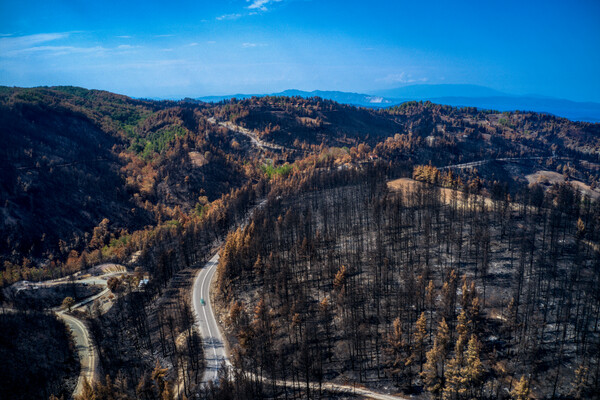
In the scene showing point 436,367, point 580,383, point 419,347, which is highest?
point 419,347

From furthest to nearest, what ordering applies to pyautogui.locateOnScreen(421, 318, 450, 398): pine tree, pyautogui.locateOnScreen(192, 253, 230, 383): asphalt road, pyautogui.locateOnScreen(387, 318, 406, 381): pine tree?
pyautogui.locateOnScreen(192, 253, 230, 383): asphalt road → pyautogui.locateOnScreen(387, 318, 406, 381): pine tree → pyautogui.locateOnScreen(421, 318, 450, 398): pine tree

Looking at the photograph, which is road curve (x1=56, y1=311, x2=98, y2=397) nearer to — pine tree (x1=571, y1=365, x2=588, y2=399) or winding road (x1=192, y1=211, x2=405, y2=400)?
winding road (x1=192, y1=211, x2=405, y2=400)

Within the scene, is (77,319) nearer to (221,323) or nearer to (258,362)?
(221,323)

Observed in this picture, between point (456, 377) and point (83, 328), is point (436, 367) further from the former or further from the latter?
point (83, 328)

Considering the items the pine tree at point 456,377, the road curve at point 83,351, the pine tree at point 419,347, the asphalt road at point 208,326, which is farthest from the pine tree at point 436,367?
the road curve at point 83,351

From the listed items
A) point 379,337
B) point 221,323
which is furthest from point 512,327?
point 221,323

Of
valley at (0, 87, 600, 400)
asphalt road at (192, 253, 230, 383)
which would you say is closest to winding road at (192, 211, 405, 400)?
asphalt road at (192, 253, 230, 383)

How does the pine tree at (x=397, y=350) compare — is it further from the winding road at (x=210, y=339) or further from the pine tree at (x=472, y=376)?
the pine tree at (x=472, y=376)

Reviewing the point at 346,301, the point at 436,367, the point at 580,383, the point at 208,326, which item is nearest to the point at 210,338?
the point at 208,326
